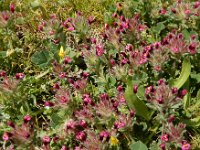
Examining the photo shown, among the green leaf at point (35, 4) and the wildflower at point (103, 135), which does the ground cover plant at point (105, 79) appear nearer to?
the wildflower at point (103, 135)

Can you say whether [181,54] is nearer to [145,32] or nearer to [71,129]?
[145,32]

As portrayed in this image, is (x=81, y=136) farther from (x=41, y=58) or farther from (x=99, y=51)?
(x=41, y=58)

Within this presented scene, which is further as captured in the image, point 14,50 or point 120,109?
point 14,50

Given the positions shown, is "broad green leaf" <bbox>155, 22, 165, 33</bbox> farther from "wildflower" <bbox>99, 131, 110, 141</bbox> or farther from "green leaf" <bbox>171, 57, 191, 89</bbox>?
"wildflower" <bbox>99, 131, 110, 141</bbox>

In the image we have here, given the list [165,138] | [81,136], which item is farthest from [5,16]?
[165,138]

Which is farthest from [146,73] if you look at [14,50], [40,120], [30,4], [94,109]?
[30,4]

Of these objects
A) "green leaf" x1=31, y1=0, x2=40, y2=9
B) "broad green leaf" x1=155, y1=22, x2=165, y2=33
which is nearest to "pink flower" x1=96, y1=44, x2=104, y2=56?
"broad green leaf" x1=155, y1=22, x2=165, y2=33

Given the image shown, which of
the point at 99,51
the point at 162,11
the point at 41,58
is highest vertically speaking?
the point at 162,11

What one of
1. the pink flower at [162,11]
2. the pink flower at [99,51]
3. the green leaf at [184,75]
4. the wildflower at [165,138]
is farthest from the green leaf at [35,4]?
the wildflower at [165,138]
